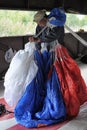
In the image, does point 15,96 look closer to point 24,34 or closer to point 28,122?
point 28,122

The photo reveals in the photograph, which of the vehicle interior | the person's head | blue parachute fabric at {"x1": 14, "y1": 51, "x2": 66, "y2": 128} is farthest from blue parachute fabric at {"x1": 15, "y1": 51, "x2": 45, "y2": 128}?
the person's head

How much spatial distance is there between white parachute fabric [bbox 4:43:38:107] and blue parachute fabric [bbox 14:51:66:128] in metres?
0.06

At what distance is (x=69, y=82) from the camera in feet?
9.36

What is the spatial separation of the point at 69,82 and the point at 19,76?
60 centimetres

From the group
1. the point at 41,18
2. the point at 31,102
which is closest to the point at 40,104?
the point at 31,102

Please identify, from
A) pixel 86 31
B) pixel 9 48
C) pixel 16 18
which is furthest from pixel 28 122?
pixel 86 31

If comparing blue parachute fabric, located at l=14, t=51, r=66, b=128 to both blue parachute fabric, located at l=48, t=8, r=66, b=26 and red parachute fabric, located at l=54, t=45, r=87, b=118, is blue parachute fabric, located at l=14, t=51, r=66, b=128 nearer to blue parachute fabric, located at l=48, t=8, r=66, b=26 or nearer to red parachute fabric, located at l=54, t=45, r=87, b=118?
red parachute fabric, located at l=54, t=45, r=87, b=118

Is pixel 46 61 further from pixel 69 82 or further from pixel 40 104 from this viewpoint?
pixel 40 104

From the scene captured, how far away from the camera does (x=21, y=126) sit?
2.74 meters

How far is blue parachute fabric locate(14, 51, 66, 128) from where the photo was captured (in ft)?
8.98

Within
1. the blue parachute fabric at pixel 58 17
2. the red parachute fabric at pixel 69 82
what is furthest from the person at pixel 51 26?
the red parachute fabric at pixel 69 82

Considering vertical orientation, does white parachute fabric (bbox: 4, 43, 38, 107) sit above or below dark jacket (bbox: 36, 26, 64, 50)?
below

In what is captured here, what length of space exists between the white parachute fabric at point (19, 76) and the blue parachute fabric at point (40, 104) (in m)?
0.06

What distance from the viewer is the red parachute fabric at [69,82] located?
2809mm
